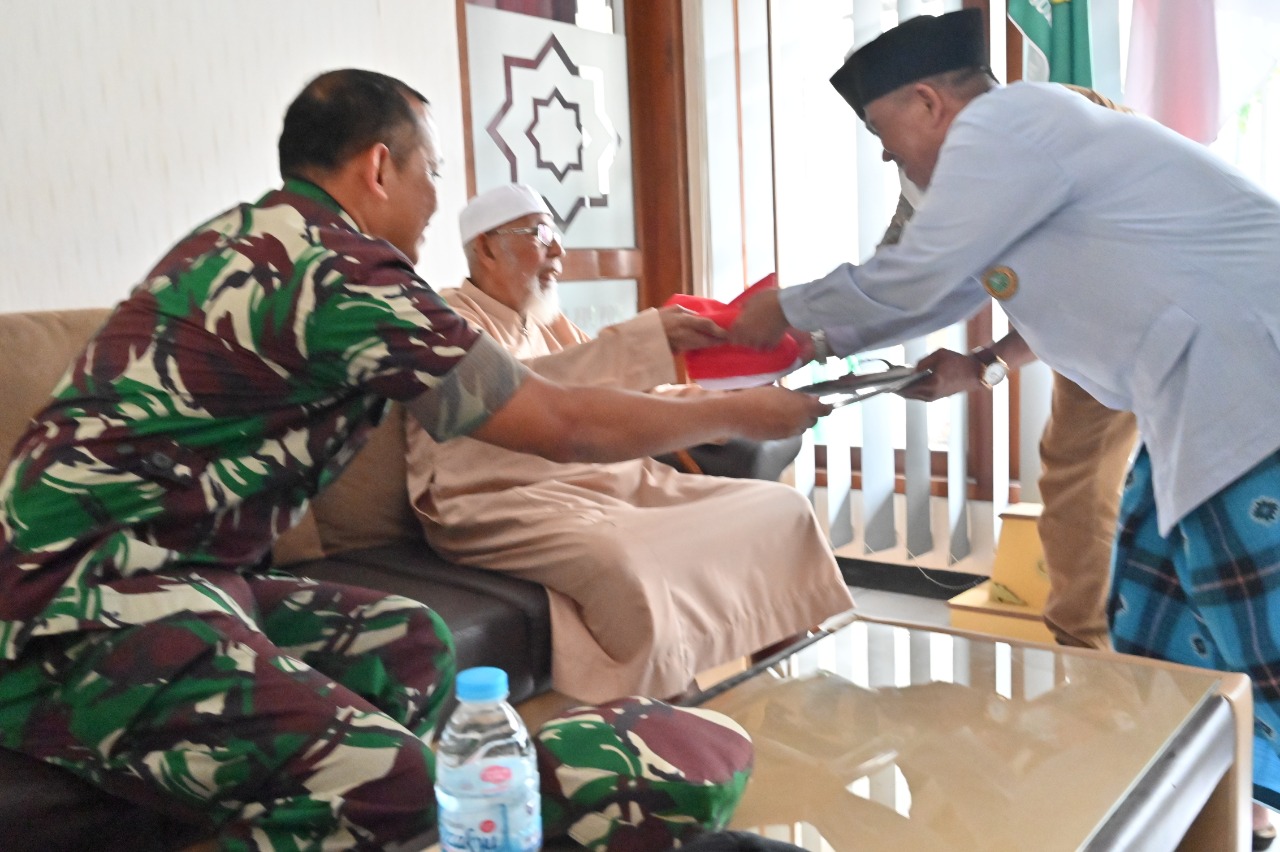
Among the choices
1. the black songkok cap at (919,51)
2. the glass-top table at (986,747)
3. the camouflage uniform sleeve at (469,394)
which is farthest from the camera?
the black songkok cap at (919,51)

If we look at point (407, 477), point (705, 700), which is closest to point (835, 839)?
point (705, 700)

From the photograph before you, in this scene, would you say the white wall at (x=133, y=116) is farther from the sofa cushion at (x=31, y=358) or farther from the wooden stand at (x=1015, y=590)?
the wooden stand at (x=1015, y=590)

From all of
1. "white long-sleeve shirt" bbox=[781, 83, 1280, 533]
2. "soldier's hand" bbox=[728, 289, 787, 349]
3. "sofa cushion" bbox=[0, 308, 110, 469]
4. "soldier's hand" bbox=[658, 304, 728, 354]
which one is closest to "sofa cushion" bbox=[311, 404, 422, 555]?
"sofa cushion" bbox=[0, 308, 110, 469]

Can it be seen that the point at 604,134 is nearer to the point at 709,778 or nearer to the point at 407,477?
the point at 407,477

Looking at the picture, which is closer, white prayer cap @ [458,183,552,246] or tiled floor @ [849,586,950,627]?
white prayer cap @ [458,183,552,246]

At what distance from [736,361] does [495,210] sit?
0.85 m

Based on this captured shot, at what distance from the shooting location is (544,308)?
8.01 feet

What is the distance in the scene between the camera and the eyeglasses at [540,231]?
239 cm

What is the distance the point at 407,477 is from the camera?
2.19m

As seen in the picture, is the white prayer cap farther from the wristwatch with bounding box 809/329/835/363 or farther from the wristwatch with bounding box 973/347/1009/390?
the wristwatch with bounding box 973/347/1009/390

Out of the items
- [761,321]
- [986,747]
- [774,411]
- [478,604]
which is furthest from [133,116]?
[986,747]

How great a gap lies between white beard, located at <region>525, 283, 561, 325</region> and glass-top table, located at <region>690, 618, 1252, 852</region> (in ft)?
3.80

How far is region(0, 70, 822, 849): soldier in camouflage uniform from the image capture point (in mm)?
1050

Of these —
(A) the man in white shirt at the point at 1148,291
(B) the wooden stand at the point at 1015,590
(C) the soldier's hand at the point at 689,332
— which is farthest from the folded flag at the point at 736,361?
(B) the wooden stand at the point at 1015,590
